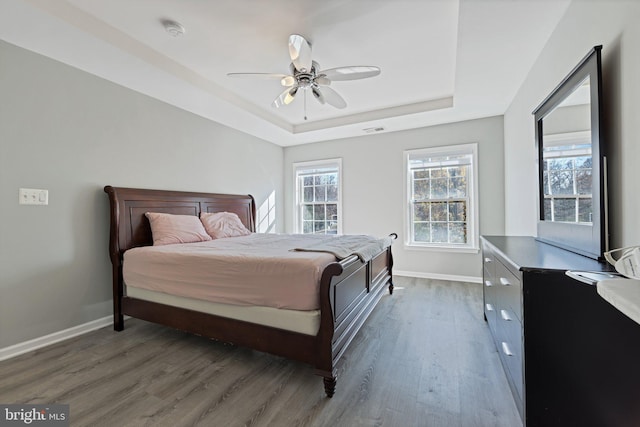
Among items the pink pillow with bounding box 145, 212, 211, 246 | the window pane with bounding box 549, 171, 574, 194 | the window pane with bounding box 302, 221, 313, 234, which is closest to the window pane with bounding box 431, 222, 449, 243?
the window pane with bounding box 302, 221, 313, 234

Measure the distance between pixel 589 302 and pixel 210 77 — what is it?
142 inches

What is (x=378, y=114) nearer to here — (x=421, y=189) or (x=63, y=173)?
(x=421, y=189)

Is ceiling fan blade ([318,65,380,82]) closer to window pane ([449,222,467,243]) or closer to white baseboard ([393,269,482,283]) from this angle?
window pane ([449,222,467,243])

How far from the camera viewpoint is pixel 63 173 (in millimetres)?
2471

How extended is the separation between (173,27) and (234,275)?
6.65 feet

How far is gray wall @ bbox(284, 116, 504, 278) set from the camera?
396 centimetres

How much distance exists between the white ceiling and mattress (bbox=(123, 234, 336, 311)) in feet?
5.86

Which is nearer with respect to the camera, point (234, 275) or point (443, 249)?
point (234, 275)

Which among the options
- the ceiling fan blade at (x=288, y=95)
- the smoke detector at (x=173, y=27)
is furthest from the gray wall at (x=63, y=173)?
the ceiling fan blade at (x=288, y=95)

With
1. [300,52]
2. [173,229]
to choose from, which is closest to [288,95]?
[300,52]

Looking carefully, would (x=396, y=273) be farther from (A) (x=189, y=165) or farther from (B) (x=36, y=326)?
(B) (x=36, y=326)

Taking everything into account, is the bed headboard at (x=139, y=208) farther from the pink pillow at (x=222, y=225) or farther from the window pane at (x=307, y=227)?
the window pane at (x=307, y=227)

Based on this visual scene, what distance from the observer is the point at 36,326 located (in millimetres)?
2293

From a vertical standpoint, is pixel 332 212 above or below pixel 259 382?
above
